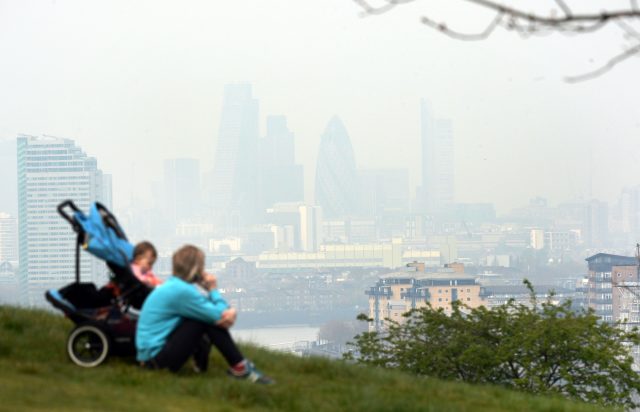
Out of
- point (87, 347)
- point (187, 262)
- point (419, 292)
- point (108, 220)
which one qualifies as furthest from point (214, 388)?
point (419, 292)

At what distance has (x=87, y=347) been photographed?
7992 millimetres

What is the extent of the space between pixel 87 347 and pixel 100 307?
35cm

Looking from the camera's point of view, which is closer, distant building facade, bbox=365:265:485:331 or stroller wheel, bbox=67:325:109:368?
stroller wheel, bbox=67:325:109:368

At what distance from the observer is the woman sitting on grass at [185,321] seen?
755 centimetres

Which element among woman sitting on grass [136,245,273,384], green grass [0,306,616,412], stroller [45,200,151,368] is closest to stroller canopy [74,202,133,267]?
stroller [45,200,151,368]

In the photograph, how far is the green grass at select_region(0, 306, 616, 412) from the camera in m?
6.71

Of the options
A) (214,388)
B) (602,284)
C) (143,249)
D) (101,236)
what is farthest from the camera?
(602,284)

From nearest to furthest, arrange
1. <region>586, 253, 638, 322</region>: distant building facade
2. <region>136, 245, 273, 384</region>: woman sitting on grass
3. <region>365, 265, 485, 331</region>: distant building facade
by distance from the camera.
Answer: <region>136, 245, 273, 384</region>: woman sitting on grass < <region>365, 265, 485, 331</region>: distant building facade < <region>586, 253, 638, 322</region>: distant building facade

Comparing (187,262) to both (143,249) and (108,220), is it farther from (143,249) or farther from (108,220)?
(108,220)

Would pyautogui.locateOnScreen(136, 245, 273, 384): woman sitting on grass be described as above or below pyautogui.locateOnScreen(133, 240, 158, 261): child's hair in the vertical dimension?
below

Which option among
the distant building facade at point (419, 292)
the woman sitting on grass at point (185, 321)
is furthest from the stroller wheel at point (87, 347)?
the distant building facade at point (419, 292)

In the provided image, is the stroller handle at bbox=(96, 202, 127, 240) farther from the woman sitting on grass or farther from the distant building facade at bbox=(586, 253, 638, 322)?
the distant building facade at bbox=(586, 253, 638, 322)

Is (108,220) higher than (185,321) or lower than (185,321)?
higher

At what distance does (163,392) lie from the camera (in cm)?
709
